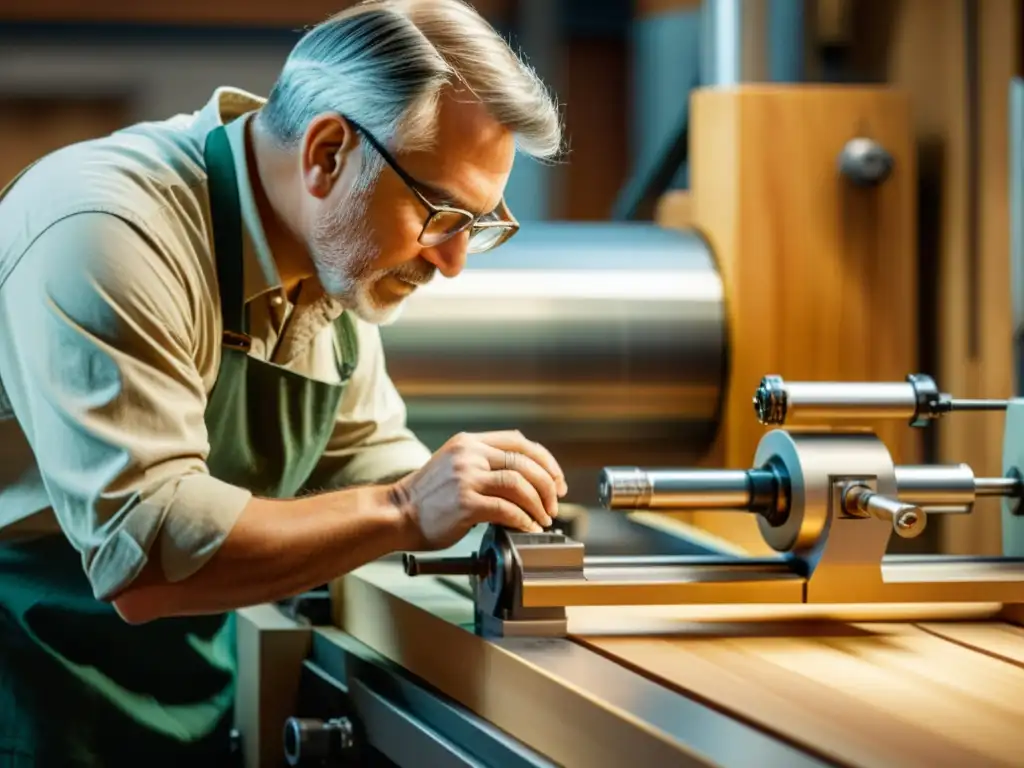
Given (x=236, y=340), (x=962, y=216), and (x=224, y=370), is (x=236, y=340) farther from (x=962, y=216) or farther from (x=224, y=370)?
(x=962, y=216)

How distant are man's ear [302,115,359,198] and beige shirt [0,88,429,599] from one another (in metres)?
0.08

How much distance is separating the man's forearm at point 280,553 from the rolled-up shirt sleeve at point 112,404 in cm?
2

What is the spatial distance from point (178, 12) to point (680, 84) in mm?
1751

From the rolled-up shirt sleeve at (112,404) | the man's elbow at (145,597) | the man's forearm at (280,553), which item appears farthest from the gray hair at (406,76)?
the man's elbow at (145,597)

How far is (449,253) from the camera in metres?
1.70

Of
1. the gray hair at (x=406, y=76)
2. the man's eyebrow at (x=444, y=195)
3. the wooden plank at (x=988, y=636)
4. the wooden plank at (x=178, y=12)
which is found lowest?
the wooden plank at (x=988, y=636)

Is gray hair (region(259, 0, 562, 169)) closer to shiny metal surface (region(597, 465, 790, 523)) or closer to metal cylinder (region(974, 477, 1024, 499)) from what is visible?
shiny metal surface (region(597, 465, 790, 523))

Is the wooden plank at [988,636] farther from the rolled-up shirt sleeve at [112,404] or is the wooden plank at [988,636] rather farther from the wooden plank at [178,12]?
the wooden plank at [178,12]

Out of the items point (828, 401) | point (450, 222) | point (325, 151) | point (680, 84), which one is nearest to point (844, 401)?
point (828, 401)

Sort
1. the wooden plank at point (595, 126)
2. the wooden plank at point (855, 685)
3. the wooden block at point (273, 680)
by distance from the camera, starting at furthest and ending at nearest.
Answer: the wooden plank at point (595, 126)
the wooden block at point (273, 680)
the wooden plank at point (855, 685)

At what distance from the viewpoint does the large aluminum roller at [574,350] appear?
231cm

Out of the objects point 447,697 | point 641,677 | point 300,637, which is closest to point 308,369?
point 300,637

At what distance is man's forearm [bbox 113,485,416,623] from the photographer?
1.45 metres

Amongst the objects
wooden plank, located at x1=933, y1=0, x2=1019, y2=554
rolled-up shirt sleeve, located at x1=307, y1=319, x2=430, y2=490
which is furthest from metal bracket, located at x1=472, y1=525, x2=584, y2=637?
wooden plank, located at x1=933, y1=0, x2=1019, y2=554
